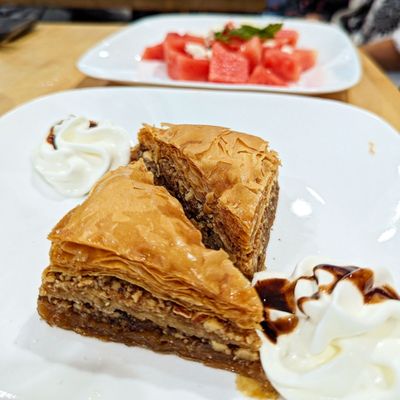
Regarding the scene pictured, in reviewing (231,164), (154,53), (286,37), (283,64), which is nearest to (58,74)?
(154,53)

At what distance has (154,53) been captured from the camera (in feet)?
10.6

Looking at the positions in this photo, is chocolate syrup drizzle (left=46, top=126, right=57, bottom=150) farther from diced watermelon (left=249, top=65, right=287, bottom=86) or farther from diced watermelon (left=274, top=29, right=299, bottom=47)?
diced watermelon (left=274, top=29, right=299, bottom=47)

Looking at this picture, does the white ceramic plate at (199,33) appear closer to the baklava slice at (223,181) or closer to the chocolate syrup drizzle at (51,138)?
the chocolate syrup drizzle at (51,138)

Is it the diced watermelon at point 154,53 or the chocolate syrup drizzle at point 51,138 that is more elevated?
the chocolate syrup drizzle at point 51,138

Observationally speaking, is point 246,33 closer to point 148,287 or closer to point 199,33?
point 199,33

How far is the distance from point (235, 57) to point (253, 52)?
0.16 m

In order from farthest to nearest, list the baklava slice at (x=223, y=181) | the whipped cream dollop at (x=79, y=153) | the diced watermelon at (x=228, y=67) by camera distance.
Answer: the diced watermelon at (x=228, y=67)
the whipped cream dollop at (x=79, y=153)
the baklava slice at (x=223, y=181)

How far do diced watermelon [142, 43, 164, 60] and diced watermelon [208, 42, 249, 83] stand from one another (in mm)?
458

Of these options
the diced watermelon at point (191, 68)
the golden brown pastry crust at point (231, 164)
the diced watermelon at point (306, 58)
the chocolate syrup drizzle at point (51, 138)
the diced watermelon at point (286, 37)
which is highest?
the golden brown pastry crust at point (231, 164)

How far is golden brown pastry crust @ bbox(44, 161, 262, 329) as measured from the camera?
131 cm

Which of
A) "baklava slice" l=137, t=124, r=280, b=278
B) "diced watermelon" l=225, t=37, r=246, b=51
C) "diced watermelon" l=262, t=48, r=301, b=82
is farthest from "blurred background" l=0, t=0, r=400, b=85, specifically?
"baklava slice" l=137, t=124, r=280, b=278

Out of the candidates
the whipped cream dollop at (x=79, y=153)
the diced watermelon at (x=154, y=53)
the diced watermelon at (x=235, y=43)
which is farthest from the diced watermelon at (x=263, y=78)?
the whipped cream dollop at (x=79, y=153)

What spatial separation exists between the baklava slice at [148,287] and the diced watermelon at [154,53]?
1973mm

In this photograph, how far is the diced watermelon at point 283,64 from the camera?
2955mm
